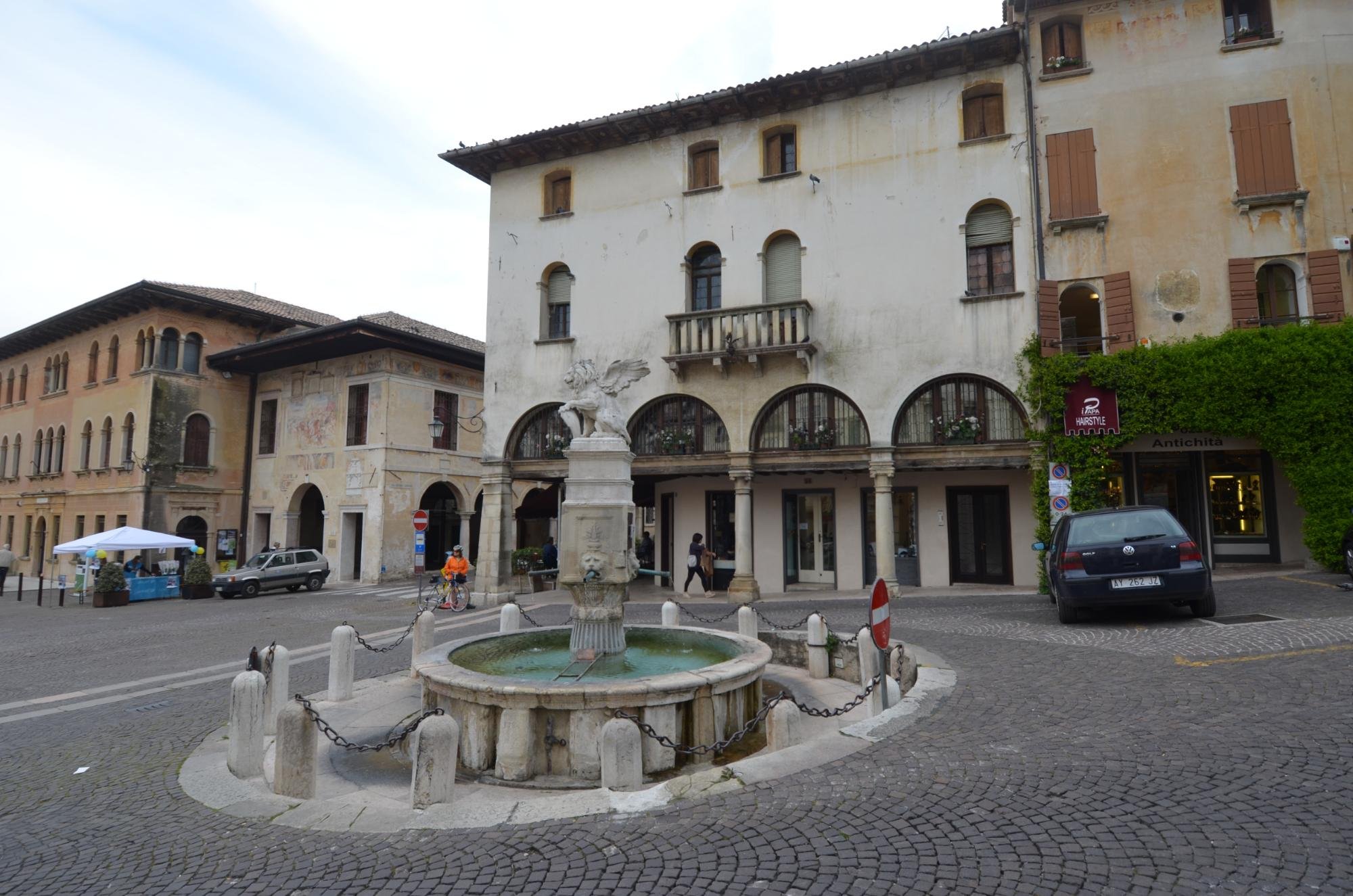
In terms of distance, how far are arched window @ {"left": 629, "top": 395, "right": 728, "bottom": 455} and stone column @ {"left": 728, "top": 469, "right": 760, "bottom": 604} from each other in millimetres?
1065

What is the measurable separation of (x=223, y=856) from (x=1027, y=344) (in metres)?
16.3

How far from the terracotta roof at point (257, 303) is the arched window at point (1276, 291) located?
30.4 meters

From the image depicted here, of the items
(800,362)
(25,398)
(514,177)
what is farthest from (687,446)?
(25,398)

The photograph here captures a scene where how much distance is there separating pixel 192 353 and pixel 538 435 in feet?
56.7

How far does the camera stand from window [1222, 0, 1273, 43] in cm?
1566

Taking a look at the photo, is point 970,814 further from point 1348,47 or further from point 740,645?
point 1348,47

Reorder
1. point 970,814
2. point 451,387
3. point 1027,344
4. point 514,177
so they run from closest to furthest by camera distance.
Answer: point 970,814 < point 1027,344 < point 514,177 < point 451,387

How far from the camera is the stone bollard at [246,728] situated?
5.61 m

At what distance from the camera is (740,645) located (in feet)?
26.5

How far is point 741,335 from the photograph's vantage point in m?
18.2

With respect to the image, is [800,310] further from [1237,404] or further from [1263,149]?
[1263,149]

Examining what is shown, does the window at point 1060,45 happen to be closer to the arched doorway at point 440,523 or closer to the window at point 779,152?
the window at point 779,152

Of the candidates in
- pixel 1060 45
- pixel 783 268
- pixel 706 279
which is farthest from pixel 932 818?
pixel 1060 45

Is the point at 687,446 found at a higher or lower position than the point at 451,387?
lower
